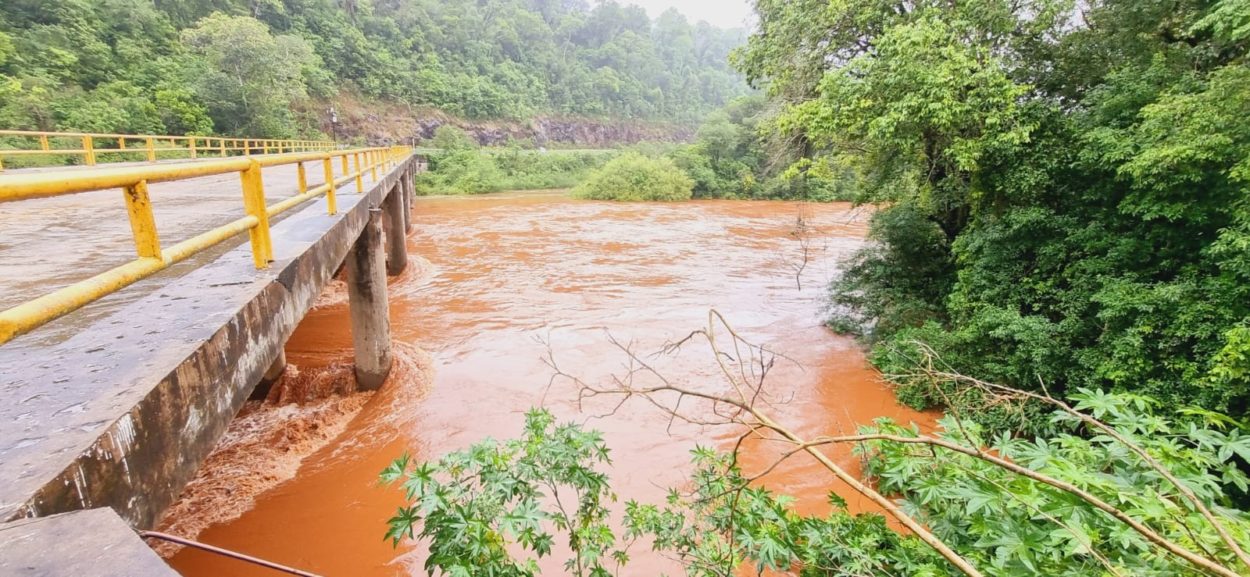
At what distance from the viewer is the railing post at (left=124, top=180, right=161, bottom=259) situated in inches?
87.1

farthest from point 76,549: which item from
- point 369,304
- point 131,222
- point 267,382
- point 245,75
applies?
point 245,75

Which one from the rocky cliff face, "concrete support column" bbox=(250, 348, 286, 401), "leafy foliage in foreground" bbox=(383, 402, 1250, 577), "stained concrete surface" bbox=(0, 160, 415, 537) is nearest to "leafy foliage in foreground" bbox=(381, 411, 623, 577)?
"leafy foliage in foreground" bbox=(383, 402, 1250, 577)

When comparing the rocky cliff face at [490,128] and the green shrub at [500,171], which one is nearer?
the green shrub at [500,171]

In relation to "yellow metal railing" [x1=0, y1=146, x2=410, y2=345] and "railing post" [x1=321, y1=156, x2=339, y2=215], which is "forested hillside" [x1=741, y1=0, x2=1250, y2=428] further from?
"railing post" [x1=321, y1=156, x2=339, y2=215]

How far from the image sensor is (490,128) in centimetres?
6116

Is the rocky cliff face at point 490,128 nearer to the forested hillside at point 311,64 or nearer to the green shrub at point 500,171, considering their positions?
the forested hillside at point 311,64

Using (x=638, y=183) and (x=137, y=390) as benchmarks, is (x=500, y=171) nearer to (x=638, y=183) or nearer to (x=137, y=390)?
(x=638, y=183)

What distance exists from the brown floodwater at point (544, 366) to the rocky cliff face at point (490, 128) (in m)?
31.6

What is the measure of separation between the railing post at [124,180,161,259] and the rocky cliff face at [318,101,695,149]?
4169cm

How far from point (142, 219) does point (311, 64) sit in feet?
165

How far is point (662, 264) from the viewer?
53.5 ft

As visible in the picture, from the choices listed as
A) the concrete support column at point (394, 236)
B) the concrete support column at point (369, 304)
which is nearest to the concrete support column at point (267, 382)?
the concrete support column at point (369, 304)

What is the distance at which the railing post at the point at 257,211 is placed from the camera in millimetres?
3178

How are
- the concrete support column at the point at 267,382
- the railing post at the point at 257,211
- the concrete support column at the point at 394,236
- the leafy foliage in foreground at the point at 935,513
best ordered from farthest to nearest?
the concrete support column at the point at 394,236
the concrete support column at the point at 267,382
the railing post at the point at 257,211
the leafy foliage in foreground at the point at 935,513
